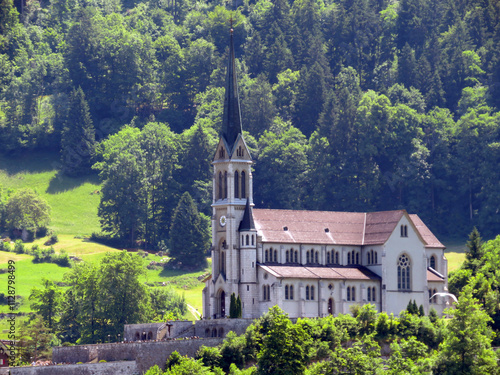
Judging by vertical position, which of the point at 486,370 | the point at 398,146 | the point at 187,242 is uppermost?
the point at 398,146

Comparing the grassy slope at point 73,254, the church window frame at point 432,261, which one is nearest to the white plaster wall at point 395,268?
the church window frame at point 432,261

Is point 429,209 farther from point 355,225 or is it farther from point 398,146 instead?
point 355,225

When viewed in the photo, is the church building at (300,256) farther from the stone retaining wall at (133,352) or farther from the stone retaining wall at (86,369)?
the stone retaining wall at (86,369)

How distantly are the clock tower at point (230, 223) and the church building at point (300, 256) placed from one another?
0.32 ft

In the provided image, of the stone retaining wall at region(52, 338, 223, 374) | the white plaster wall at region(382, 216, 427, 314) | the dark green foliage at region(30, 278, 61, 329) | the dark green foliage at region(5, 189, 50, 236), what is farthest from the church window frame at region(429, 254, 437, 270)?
the dark green foliage at region(5, 189, 50, 236)

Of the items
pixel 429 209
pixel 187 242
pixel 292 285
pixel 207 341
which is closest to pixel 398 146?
pixel 429 209

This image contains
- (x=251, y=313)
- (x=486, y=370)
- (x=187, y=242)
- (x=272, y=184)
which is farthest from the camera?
(x=272, y=184)

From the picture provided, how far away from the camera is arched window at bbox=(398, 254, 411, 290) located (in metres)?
138

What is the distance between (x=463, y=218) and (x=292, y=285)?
6793cm

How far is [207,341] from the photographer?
120 m

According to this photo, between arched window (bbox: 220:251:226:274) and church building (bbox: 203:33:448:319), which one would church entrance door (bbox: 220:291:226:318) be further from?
arched window (bbox: 220:251:226:274)

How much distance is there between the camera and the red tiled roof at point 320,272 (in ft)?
433

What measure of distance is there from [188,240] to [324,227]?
4051cm

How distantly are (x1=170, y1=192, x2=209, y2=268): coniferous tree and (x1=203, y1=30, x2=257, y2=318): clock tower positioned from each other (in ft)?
129
